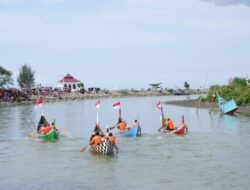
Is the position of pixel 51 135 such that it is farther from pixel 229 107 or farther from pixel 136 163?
pixel 229 107

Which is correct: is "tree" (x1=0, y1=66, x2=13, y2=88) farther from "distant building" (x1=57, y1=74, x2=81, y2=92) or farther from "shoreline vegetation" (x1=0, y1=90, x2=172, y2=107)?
"distant building" (x1=57, y1=74, x2=81, y2=92)

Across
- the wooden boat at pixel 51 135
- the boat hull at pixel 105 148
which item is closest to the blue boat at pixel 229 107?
the wooden boat at pixel 51 135

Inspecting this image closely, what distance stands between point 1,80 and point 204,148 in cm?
7464

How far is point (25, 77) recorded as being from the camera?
11694 cm

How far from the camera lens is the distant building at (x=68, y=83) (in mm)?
120188

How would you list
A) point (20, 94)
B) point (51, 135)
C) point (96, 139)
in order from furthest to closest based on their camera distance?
point (20, 94) < point (51, 135) < point (96, 139)

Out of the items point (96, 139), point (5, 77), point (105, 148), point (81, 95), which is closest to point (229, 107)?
point (96, 139)

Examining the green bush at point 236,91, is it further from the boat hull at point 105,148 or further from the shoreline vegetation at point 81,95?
the boat hull at point 105,148

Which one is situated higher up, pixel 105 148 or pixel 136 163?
pixel 105 148

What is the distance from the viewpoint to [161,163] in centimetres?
2612

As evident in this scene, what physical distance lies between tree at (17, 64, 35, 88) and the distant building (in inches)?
279

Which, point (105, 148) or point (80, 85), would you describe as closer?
point (105, 148)

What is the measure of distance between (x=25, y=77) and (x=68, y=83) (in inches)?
416

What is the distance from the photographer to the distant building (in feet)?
394
